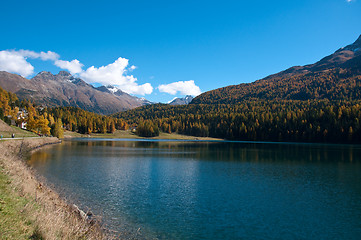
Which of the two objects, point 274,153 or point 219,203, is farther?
point 274,153

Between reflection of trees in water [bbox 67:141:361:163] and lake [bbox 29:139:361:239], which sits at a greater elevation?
reflection of trees in water [bbox 67:141:361:163]

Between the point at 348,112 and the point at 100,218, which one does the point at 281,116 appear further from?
the point at 100,218

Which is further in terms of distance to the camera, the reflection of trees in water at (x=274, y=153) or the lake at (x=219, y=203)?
the reflection of trees in water at (x=274, y=153)

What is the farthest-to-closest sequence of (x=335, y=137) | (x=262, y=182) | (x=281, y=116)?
1. (x=281, y=116)
2. (x=335, y=137)
3. (x=262, y=182)

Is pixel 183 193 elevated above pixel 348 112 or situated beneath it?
situated beneath

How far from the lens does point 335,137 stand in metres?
156

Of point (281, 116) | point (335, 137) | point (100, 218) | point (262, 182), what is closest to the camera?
point (100, 218)

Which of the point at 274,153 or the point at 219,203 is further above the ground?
the point at 274,153

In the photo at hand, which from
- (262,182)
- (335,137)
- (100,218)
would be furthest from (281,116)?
(100,218)

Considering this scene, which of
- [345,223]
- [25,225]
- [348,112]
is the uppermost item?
[348,112]

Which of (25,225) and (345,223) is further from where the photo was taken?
(345,223)

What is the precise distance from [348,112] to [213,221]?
556 ft

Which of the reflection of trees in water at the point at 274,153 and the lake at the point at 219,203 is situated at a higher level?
the reflection of trees in water at the point at 274,153

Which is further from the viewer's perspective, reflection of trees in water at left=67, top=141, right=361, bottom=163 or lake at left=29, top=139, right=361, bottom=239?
reflection of trees in water at left=67, top=141, right=361, bottom=163
